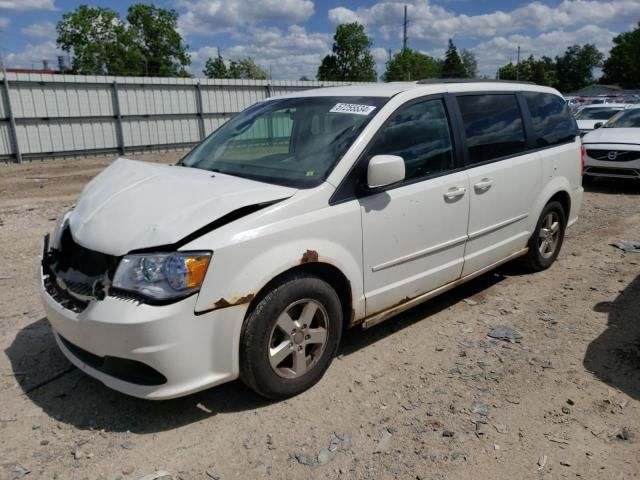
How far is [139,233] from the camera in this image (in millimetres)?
2775

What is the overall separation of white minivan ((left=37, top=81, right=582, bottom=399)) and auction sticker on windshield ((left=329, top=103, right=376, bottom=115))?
0.02 meters

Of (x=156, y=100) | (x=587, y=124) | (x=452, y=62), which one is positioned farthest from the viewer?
(x=452, y=62)

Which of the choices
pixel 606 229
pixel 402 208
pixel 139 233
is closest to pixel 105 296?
pixel 139 233

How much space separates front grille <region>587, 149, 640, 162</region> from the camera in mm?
9773

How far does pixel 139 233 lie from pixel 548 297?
12.3ft

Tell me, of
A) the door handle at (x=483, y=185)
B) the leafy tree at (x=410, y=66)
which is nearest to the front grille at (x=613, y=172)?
the door handle at (x=483, y=185)

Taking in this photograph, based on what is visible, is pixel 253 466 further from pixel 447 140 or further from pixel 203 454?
pixel 447 140

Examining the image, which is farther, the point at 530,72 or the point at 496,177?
the point at 530,72

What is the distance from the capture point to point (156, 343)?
8.60 feet

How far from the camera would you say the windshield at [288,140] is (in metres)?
3.36

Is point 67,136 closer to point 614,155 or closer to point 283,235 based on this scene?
point 614,155

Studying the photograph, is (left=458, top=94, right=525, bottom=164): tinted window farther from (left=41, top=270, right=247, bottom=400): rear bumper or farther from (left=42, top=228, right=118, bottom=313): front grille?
(left=42, top=228, right=118, bottom=313): front grille

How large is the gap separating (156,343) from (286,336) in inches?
30.5

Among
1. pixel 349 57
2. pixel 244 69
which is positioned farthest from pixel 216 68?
pixel 349 57
